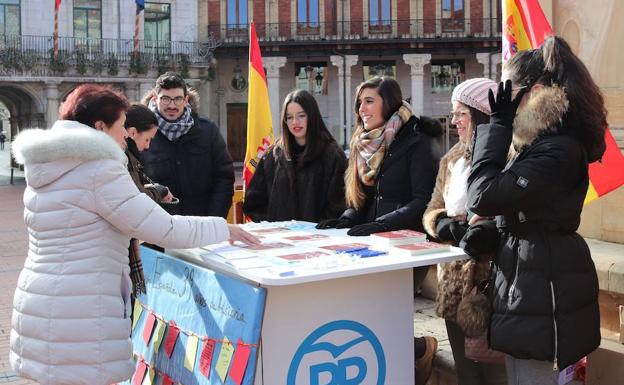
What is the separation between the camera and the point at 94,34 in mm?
28938

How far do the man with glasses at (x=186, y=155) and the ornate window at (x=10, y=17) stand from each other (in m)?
26.3

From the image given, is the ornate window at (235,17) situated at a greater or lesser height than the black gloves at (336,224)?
greater

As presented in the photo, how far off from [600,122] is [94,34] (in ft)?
95.6

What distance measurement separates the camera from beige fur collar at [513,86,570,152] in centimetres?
235

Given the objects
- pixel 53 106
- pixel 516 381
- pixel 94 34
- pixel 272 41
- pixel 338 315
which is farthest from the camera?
pixel 272 41

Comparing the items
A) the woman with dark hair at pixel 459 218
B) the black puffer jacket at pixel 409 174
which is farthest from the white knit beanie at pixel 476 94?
the black puffer jacket at pixel 409 174

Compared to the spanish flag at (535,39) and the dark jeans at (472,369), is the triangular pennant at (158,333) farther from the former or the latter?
the spanish flag at (535,39)

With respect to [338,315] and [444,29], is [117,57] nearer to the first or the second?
[444,29]

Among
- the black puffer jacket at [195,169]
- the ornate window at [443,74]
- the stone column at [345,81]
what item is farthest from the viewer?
the ornate window at [443,74]

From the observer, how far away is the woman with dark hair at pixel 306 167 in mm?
4078

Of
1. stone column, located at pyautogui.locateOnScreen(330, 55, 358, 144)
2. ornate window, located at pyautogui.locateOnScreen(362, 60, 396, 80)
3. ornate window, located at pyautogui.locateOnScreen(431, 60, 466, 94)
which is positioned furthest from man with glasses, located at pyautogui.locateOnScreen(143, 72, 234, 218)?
ornate window, located at pyautogui.locateOnScreen(431, 60, 466, 94)

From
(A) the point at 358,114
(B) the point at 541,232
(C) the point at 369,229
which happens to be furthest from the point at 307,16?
(B) the point at 541,232

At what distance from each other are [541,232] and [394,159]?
1.24 metres

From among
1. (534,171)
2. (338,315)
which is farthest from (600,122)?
(338,315)
